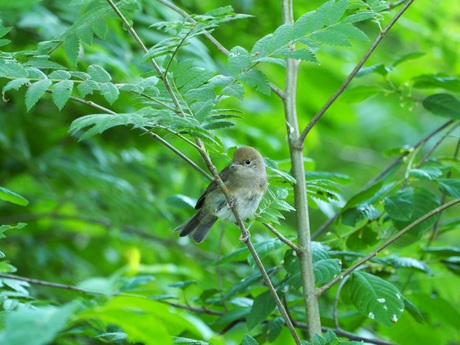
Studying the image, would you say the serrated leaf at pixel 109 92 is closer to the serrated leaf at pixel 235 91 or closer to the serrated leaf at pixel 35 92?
the serrated leaf at pixel 35 92

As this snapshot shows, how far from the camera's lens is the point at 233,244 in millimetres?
4500

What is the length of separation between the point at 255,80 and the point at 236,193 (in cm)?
85

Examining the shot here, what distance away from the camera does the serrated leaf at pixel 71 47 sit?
2236mm

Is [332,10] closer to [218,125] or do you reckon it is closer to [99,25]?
[218,125]

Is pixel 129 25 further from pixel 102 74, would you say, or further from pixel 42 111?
pixel 42 111

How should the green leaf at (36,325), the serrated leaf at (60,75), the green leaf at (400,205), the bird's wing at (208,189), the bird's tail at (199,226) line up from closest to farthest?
the green leaf at (36,325) < the serrated leaf at (60,75) < the green leaf at (400,205) < the bird's wing at (208,189) < the bird's tail at (199,226)

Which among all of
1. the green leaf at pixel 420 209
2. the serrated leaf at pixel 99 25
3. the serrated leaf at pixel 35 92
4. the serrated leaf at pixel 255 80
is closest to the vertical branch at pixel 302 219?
the serrated leaf at pixel 255 80

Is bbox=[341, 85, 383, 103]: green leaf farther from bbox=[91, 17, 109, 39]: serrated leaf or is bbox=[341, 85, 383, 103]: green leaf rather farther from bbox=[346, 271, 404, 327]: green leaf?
bbox=[91, 17, 109, 39]: serrated leaf

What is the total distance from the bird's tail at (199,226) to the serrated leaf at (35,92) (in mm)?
1347

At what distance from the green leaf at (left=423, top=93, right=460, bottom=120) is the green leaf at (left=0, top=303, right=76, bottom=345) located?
2042 millimetres

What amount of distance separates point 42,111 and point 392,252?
2.53 m

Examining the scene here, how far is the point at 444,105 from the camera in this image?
2.92 m

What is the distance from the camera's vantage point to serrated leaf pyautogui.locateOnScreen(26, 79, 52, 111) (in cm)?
185

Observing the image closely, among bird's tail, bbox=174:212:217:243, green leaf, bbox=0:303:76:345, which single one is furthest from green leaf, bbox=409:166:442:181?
green leaf, bbox=0:303:76:345
